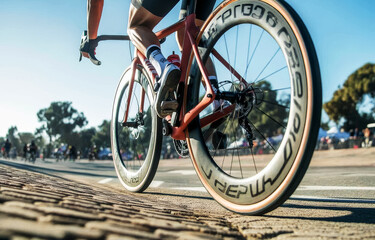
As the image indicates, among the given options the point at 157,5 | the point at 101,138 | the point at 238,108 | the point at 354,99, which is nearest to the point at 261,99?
the point at 238,108

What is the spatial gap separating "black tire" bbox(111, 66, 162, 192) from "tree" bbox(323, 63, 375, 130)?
3892 centimetres

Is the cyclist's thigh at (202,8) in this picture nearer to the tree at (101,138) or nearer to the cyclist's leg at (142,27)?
the cyclist's leg at (142,27)

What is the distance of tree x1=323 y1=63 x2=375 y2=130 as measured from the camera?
37406 mm

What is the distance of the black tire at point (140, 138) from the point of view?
3160 mm

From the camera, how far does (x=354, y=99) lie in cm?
3853

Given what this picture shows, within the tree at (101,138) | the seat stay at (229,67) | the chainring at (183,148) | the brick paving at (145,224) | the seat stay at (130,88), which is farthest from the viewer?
the tree at (101,138)

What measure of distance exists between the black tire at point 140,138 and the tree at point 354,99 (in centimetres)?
3892

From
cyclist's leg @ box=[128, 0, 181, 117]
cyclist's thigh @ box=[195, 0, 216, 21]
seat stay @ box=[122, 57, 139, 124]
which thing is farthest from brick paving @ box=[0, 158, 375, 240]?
seat stay @ box=[122, 57, 139, 124]

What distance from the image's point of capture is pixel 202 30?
96.0 inches

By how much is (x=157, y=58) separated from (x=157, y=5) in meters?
0.42

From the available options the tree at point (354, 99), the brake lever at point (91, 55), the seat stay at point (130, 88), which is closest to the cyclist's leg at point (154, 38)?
the seat stay at point (130, 88)

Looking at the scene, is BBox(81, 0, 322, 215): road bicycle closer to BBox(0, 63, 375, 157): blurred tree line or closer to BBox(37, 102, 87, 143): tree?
BBox(0, 63, 375, 157): blurred tree line

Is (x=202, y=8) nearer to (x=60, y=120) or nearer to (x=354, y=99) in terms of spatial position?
(x=354, y=99)

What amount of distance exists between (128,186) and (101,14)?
1896mm
